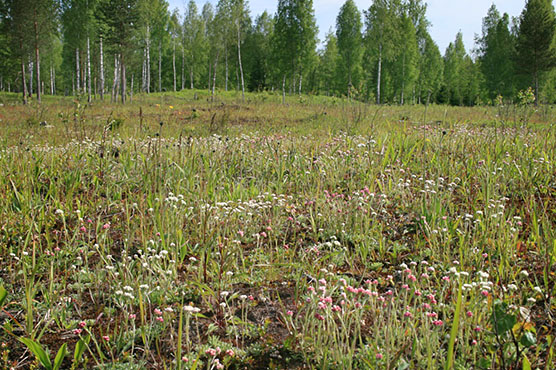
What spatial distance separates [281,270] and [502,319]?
4.93 feet

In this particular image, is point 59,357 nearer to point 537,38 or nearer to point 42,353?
point 42,353

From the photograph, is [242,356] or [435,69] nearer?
[242,356]

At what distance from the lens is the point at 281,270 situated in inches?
107

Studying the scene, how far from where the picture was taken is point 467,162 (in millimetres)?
4660

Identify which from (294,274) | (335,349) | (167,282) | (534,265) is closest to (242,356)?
(335,349)

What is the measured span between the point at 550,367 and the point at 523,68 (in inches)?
1558

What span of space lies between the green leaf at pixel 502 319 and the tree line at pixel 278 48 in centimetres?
1570

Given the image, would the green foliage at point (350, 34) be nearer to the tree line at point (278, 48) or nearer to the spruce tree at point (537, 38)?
the tree line at point (278, 48)

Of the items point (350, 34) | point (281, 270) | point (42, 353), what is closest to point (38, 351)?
point (42, 353)

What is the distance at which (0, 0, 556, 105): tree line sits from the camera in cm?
2811

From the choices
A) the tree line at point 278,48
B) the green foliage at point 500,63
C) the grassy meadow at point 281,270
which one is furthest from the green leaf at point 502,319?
the green foliage at point 500,63

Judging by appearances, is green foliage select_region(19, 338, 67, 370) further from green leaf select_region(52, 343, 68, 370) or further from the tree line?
the tree line

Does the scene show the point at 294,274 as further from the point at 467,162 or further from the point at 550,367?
the point at 467,162

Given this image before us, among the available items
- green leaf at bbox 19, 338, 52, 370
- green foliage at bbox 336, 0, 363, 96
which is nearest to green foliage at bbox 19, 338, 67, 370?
green leaf at bbox 19, 338, 52, 370
